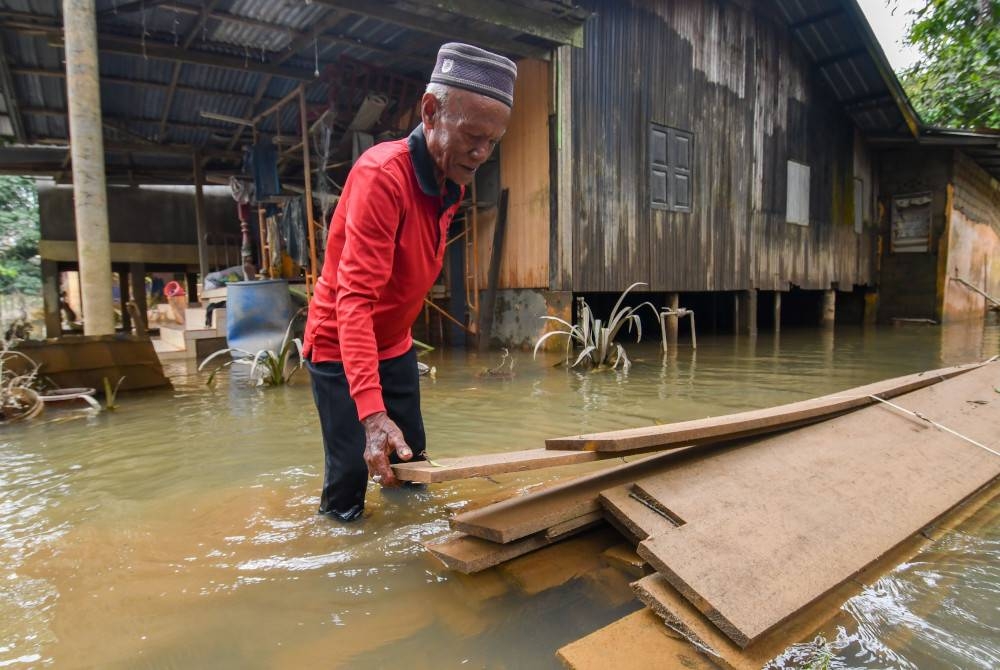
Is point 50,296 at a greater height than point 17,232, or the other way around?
point 17,232

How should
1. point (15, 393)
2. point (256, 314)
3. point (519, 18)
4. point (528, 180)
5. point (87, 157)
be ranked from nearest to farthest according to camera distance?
point (15, 393), point (87, 157), point (519, 18), point (256, 314), point (528, 180)

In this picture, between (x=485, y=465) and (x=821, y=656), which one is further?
(x=485, y=465)

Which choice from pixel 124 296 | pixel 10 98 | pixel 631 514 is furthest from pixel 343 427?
pixel 124 296

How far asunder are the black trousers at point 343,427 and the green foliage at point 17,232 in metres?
16.1

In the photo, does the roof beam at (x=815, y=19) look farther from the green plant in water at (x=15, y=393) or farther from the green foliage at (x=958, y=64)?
the green plant in water at (x=15, y=393)

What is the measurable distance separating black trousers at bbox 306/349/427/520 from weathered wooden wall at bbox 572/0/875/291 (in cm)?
540

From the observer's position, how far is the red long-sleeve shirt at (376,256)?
1620 mm

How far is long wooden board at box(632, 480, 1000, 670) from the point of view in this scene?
1142 millimetres

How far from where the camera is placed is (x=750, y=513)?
156cm

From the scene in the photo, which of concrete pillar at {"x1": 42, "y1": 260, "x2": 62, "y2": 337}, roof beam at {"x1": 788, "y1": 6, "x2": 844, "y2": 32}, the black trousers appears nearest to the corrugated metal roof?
concrete pillar at {"x1": 42, "y1": 260, "x2": 62, "y2": 337}

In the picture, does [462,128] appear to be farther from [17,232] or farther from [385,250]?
[17,232]

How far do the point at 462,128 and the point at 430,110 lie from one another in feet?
0.45

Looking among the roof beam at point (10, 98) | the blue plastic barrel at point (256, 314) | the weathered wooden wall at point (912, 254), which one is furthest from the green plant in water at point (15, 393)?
the weathered wooden wall at point (912, 254)

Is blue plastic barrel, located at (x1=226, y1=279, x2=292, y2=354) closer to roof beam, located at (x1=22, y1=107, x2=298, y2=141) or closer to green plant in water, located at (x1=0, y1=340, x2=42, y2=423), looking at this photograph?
green plant in water, located at (x1=0, y1=340, x2=42, y2=423)
